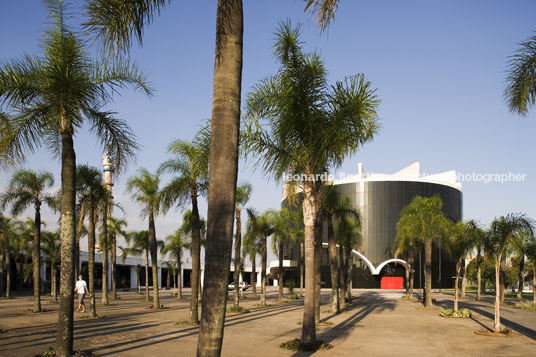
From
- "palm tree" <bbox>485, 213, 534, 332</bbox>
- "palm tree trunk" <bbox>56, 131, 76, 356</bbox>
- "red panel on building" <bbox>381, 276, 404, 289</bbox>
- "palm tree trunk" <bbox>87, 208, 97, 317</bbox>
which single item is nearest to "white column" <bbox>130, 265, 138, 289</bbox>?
"red panel on building" <bbox>381, 276, 404, 289</bbox>

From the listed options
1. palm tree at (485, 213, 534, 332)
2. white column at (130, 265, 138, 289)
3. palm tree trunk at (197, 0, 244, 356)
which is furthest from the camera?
white column at (130, 265, 138, 289)

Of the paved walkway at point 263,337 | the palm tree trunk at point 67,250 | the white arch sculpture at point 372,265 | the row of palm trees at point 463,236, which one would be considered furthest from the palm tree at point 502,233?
the white arch sculpture at point 372,265

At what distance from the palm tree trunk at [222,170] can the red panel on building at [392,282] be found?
86596 millimetres

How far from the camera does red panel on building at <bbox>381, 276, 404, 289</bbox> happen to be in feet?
286

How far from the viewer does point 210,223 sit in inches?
241

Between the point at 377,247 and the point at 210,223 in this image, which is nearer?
the point at 210,223

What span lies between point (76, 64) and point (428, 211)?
85.4 ft

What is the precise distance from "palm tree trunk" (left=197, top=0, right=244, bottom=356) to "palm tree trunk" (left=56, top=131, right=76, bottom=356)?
6.18 m

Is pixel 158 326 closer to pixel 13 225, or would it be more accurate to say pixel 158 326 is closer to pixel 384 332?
pixel 384 332

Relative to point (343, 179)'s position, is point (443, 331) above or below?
below

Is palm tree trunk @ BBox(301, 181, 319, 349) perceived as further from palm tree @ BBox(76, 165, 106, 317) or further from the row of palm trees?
palm tree @ BBox(76, 165, 106, 317)

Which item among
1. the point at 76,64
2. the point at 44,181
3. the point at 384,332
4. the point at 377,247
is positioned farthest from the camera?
the point at 377,247

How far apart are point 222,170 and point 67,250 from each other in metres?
6.59

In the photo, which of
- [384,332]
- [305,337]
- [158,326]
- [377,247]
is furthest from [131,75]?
[377,247]
